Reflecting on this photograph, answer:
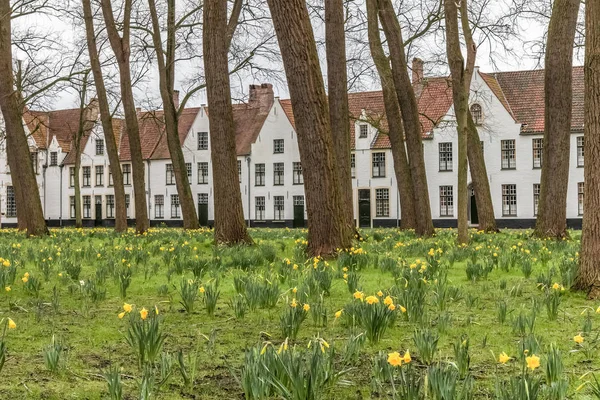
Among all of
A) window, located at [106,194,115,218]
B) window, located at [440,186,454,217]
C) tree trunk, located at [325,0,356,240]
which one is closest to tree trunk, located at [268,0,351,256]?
tree trunk, located at [325,0,356,240]

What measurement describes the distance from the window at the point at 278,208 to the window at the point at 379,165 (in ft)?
22.7

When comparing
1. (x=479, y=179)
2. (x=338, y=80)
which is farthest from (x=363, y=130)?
(x=338, y=80)

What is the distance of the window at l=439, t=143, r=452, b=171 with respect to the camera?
4338 centimetres

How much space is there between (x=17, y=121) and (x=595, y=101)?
52.2ft

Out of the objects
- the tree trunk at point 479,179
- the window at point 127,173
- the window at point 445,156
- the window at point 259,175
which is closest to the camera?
the tree trunk at point 479,179

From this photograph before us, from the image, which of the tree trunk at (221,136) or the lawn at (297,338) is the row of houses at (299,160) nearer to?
the tree trunk at (221,136)

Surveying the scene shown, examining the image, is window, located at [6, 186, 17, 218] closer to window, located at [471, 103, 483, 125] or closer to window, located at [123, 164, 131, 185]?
window, located at [123, 164, 131, 185]

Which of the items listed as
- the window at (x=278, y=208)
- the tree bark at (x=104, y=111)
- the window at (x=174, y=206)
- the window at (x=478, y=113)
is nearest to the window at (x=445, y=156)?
the window at (x=478, y=113)

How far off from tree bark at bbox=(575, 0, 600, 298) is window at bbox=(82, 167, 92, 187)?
A: 170 feet

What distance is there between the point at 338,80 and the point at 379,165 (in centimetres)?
3143

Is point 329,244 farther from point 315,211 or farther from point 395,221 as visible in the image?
point 395,221

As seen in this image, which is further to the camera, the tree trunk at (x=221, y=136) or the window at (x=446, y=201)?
the window at (x=446, y=201)

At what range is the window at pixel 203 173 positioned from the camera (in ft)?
166

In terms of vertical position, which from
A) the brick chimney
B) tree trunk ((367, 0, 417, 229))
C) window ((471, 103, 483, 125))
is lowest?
tree trunk ((367, 0, 417, 229))
